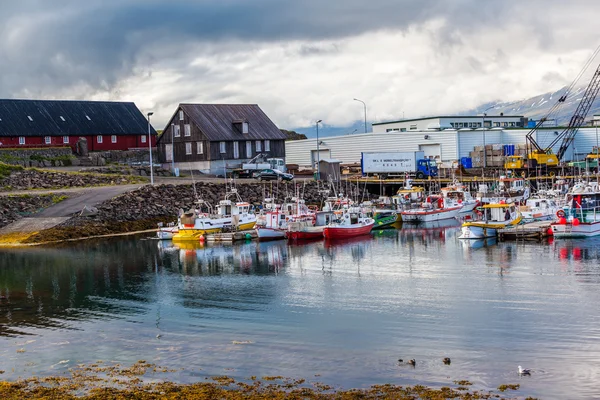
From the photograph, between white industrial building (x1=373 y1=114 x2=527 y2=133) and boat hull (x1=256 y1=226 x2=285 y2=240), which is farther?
white industrial building (x1=373 y1=114 x2=527 y2=133)

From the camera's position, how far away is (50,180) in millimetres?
68375

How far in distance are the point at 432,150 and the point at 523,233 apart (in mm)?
40047

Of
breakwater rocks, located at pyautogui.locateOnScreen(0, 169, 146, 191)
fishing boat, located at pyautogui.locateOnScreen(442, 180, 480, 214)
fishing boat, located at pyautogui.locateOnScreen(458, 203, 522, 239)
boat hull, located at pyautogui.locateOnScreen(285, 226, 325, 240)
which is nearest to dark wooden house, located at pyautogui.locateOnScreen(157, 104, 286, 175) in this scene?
breakwater rocks, located at pyautogui.locateOnScreen(0, 169, 146, 191)

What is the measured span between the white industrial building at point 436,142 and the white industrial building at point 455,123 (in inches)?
202

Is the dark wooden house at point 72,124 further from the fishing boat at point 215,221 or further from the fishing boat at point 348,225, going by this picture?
the fishing boat at point 348,225

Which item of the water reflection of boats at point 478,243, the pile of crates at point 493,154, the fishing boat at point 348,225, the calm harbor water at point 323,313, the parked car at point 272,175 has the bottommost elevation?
the calm harbor water at point 323,313

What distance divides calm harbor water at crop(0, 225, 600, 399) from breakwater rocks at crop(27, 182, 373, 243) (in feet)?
26.8

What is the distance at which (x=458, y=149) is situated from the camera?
292 feet

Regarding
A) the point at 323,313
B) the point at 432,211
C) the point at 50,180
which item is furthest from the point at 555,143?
the point at 323,313

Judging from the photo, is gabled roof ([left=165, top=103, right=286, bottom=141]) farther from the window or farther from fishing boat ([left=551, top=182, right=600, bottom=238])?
fishing boat ([left=551, top=182, right=600, bottom=238])

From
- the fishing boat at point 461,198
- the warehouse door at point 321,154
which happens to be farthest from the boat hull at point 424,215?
the warehouse door at point 321,154

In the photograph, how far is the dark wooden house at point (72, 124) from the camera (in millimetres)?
81000

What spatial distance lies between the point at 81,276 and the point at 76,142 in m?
45.6

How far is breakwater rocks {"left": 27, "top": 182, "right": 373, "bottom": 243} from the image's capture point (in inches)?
2269
